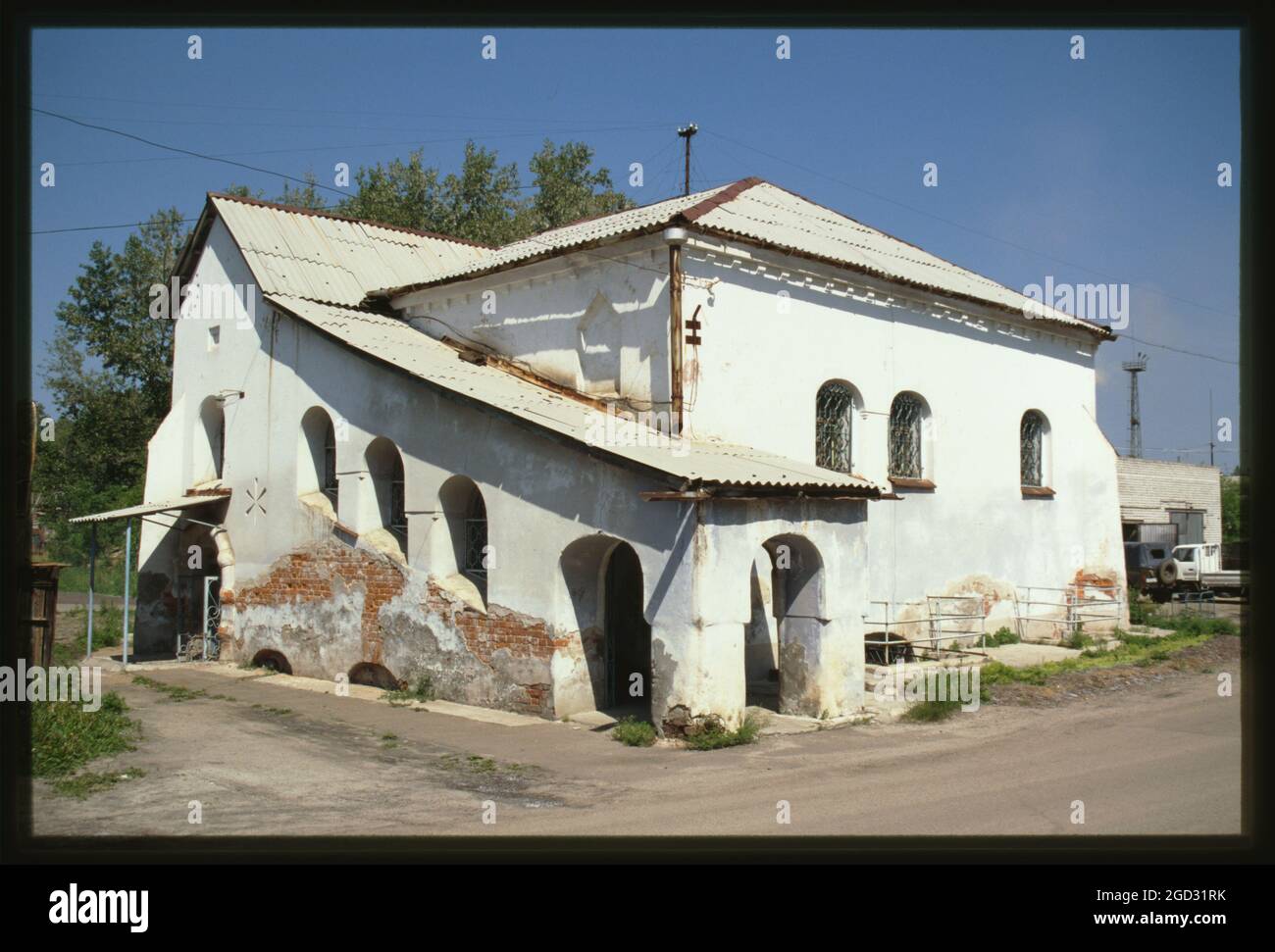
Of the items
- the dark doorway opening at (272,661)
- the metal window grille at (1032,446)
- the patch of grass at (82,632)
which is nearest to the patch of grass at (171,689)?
the dark doorway opening at (272,661)

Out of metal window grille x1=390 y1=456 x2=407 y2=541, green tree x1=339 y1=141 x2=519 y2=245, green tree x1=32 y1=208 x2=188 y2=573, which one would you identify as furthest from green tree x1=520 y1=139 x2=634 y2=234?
metal window grille x1=390 y1=456 x2=407 y2=541

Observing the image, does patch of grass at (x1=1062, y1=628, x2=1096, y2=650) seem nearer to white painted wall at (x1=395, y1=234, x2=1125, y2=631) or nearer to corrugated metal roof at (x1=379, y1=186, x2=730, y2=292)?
white painted wall at (x1=395, y1=234, x2=1125, y2=631)

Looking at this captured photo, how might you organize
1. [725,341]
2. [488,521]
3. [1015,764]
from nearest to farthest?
Answer: [1015,764], [488,521], [725,341]

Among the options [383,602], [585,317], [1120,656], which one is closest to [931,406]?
[1120,656]

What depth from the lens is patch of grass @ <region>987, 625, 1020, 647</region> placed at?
1880cm

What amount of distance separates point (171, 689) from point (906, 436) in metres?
12.4

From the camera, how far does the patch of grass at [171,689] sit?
15642 mm

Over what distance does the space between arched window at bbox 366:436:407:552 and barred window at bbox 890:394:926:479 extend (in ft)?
26.3

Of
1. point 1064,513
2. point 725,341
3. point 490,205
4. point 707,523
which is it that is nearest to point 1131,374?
point 490,205

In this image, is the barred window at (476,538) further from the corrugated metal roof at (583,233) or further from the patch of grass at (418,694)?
the corrugated metal roof at (583,233)

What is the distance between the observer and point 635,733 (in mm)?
11922
